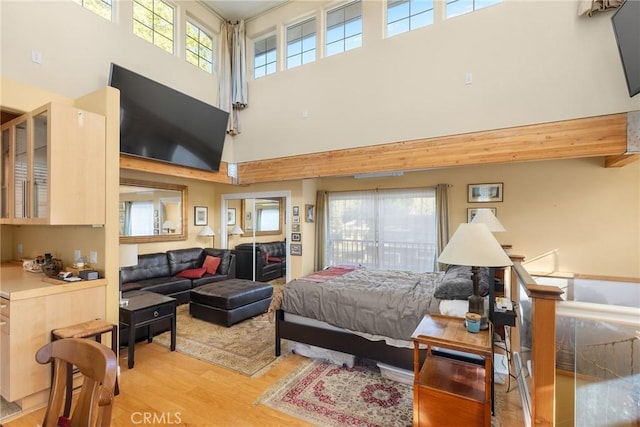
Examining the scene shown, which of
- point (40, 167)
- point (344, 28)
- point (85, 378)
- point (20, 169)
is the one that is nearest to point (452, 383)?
point (85, 378)

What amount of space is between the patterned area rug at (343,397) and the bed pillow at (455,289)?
87 cm

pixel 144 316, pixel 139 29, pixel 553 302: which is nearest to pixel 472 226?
pixel 553 302

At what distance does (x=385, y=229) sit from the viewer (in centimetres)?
562

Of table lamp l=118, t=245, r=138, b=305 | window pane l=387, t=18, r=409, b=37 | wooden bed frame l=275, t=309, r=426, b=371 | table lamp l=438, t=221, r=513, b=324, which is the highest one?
window pane l=387, t=18, r=409, b=37

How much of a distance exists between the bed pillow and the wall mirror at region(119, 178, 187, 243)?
5.25 meters

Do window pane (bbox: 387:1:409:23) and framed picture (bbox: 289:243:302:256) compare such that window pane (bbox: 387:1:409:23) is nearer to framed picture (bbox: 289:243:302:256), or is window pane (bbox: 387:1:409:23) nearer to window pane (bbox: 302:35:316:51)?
window pane (bbox: 302:35:316:51)

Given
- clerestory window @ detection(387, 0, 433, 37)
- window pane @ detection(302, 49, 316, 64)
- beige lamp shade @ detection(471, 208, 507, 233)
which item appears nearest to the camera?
beige lamp shade @ detection(471, 208, 507, 233)

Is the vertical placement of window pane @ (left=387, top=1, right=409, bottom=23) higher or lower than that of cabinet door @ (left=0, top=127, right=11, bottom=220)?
higher

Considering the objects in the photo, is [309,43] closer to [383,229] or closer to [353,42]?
[353,42]

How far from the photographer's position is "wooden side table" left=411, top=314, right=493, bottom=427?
67.3 inches

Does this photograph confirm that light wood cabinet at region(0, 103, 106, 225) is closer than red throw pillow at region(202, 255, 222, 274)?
Yes

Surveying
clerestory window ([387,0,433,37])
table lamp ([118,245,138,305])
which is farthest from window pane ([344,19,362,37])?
table lamp ([118,245,138,305])

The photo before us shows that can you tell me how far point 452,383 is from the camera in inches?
75.9

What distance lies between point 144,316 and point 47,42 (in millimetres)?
3377
